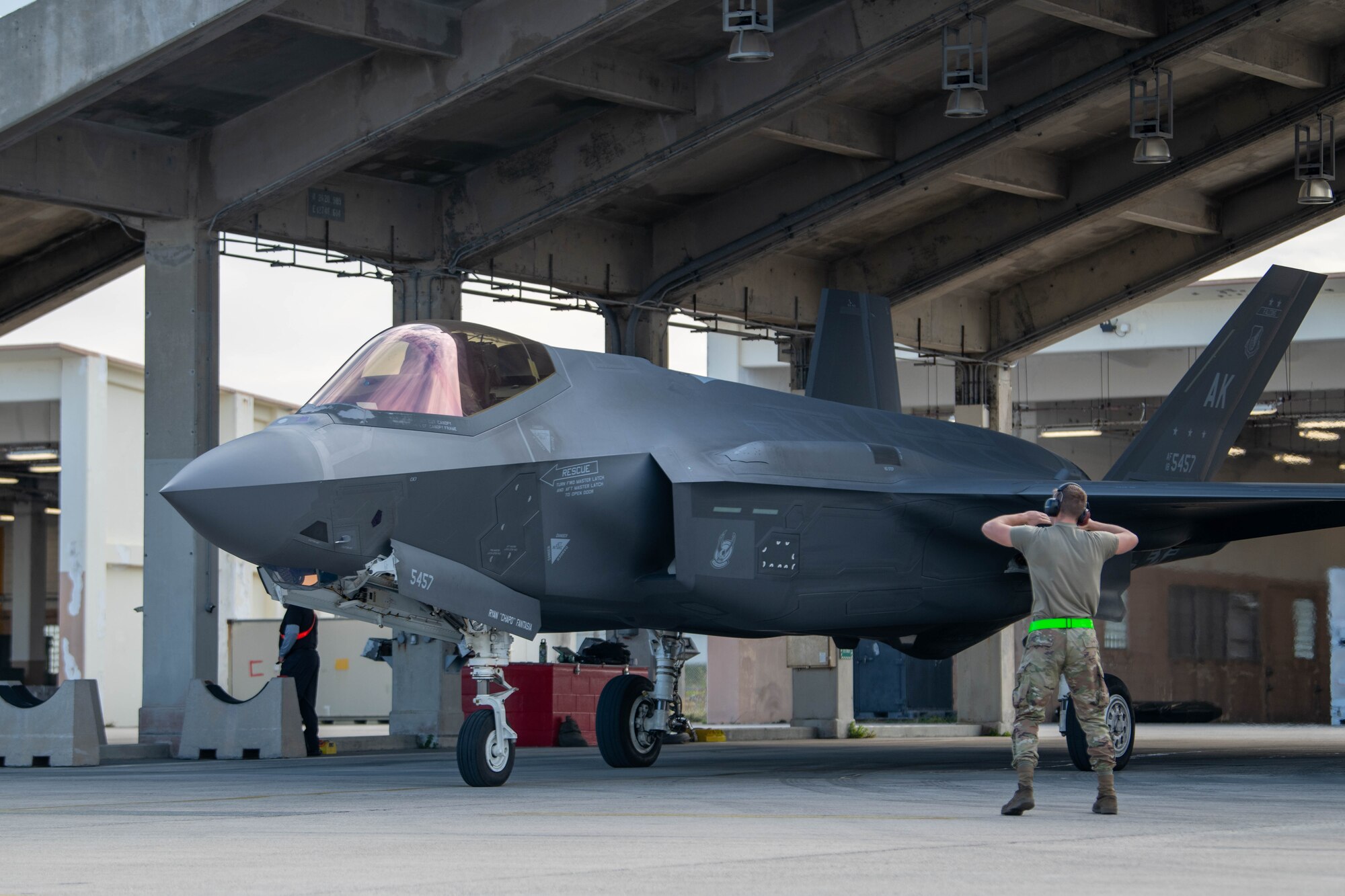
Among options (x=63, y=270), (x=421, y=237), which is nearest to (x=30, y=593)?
(x=63, y=270)

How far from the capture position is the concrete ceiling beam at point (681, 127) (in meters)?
17.2

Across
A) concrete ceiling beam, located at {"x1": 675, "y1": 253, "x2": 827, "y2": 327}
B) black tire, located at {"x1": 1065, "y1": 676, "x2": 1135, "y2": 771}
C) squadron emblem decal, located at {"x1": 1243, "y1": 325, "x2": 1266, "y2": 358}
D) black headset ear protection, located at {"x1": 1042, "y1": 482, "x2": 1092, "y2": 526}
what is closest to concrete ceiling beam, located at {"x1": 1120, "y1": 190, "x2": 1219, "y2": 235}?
concrete ceiling beam, located at {"x1": 675, "y1": 253, "x2": 827, "y2": 327}

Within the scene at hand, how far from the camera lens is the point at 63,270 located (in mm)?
23109

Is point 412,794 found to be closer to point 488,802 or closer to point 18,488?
point 488,802

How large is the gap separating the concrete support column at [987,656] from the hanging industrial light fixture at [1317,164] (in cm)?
621

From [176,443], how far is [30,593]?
3193cm

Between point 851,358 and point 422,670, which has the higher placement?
point 851,358

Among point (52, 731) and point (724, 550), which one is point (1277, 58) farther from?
point (52, 731)

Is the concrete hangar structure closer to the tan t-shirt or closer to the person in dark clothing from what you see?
the person in dark clothing

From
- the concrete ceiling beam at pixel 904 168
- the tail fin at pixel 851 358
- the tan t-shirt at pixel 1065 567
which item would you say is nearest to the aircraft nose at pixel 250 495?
the tan t-shirt at pixel 1065 567

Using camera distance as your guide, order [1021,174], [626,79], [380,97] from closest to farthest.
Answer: [380,97], [626,79], [1021,174]

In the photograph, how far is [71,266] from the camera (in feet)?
75.6

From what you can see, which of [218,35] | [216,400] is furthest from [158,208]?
[218,35]

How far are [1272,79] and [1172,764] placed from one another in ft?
31.6
